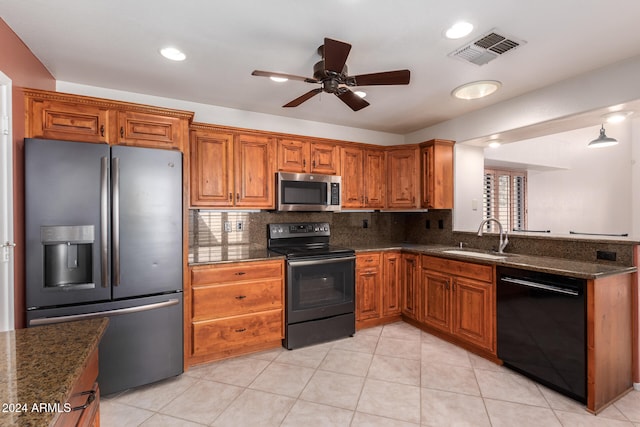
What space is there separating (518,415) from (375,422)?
3.12 feet

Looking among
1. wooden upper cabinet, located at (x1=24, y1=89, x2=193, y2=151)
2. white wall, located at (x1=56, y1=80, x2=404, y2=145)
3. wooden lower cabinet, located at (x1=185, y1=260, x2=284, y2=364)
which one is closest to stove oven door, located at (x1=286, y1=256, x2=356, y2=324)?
wooden lower cabinet, located at (x1=185, y1=260, x2=284, y2=364)

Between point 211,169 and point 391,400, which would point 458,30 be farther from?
point 391,400

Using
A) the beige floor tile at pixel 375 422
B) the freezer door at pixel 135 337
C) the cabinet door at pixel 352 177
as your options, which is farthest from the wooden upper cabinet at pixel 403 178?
the freezer door at pixel 135 337

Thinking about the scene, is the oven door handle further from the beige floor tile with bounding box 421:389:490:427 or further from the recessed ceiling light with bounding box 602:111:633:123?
the recessed ceiling light with bounding box 602:111:633:123

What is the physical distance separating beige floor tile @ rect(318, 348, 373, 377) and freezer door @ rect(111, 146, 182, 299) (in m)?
1.44

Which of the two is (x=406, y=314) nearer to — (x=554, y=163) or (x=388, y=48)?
(x=388, y=48)

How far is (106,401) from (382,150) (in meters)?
3.64

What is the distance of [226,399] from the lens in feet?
7.13

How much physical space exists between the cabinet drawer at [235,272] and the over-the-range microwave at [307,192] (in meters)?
0.68

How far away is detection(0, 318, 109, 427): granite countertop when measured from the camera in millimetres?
678

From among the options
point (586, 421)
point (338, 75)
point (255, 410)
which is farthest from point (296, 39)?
point (586, 421)

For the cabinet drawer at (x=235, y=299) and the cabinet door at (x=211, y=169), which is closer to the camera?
the cabinet drawer at (x=235, y=299)

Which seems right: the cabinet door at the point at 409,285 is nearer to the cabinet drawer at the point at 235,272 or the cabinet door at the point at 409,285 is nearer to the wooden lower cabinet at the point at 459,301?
the wooden lower cabinet at the point at 459,301

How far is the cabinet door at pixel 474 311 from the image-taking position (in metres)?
2.69
